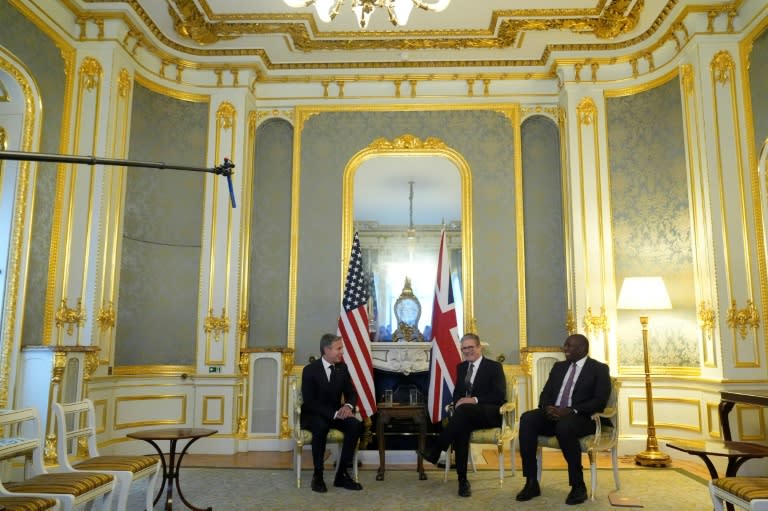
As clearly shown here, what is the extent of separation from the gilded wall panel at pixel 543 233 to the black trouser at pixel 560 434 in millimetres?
2345

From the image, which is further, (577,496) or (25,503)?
(577,496)

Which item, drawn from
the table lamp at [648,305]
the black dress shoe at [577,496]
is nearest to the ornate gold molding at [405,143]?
the table lamp at [648,305]

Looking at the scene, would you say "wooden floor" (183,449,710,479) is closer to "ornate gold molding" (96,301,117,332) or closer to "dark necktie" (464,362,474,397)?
"dark necktie" (464,362,474,397)

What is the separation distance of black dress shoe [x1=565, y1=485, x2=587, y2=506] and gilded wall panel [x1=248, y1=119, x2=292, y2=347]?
12.8 feet

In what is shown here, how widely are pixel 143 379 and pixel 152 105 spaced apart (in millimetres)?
3063

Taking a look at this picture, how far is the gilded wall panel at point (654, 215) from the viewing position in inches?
263

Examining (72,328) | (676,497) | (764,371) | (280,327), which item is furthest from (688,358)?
(72,328)

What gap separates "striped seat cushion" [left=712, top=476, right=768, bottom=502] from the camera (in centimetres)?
325

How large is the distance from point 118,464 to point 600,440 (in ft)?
11.3

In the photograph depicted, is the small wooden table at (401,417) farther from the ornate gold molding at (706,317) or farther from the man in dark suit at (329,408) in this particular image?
the ornate gold molding at (706,317)

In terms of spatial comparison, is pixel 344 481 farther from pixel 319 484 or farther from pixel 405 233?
pixel 405 233

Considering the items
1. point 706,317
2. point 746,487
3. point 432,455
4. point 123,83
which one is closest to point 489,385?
point 432,455

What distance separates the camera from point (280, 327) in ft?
24.9

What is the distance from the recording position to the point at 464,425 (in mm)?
5301
